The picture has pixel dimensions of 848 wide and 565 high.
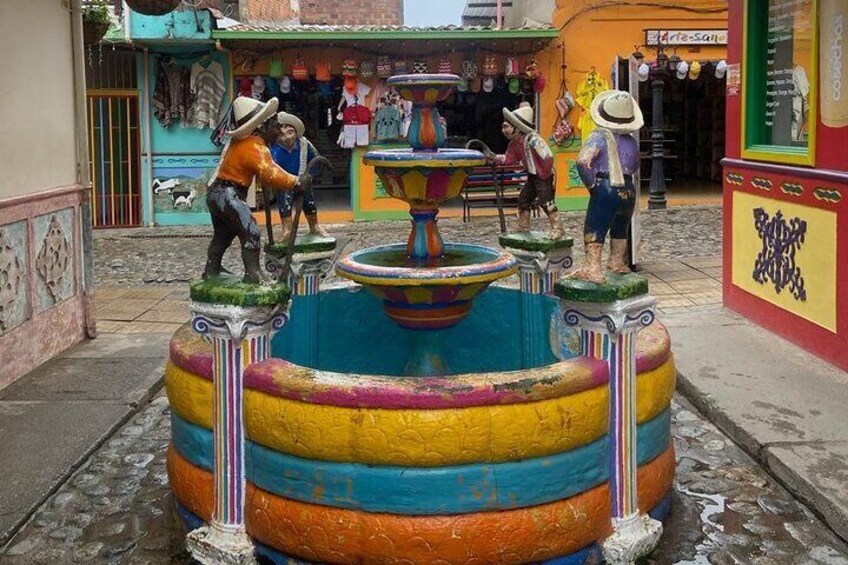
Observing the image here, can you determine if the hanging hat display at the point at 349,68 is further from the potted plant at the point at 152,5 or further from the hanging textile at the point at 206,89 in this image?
the potted plant at the point at 152,5

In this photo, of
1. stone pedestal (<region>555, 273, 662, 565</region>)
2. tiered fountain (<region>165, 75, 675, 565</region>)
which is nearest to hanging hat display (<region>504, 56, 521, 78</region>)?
tiered fountain (<region>165, 75, 675, 565</region>)

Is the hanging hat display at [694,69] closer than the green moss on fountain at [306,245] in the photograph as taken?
No

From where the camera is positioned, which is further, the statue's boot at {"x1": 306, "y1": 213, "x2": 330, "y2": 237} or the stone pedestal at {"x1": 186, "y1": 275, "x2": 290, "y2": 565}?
the statue's boot at {"x1": 306, "y1": 213, "x2": 330, "y2": 237}

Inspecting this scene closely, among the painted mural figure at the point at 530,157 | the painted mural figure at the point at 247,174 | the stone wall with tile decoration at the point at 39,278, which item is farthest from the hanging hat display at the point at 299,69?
the painted mural figure at the point at 247,174

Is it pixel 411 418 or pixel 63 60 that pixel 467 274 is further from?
pixel 63 60

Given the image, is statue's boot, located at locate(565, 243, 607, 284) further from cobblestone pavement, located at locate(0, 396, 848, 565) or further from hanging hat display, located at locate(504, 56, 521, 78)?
hanging hat display, located at locate(504, 56, 521, 78)

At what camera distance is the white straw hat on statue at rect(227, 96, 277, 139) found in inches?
156

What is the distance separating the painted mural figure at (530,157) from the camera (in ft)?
17.2

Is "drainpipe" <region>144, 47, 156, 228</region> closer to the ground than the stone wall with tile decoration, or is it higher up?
higher up

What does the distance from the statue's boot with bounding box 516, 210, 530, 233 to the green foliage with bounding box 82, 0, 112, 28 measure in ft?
19.6

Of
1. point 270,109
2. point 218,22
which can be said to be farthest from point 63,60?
point 218,22

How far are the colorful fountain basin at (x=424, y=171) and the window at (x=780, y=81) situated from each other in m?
3.39

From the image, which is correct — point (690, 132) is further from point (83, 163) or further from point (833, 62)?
point (83, 163)

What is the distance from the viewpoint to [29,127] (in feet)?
22.1
